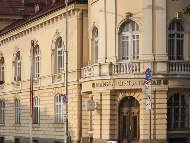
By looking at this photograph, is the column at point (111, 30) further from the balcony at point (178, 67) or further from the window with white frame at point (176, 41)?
the balcony at point (178, 67)

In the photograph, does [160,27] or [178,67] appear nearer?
[160,27]

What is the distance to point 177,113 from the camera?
46500 mm

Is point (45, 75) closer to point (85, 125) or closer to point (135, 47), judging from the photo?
point (85, 125)

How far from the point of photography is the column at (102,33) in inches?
1848

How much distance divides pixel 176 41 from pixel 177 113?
4515mm

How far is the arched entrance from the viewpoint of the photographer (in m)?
46.6

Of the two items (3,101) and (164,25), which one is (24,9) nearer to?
(3,101)

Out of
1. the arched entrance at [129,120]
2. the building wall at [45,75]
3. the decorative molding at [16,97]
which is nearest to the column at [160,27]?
the arched entrance at [129,120]

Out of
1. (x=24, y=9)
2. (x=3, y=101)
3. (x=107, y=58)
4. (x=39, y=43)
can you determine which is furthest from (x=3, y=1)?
(x=107, y=58)

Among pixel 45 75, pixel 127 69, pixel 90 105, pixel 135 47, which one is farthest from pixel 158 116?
pixel 45 75

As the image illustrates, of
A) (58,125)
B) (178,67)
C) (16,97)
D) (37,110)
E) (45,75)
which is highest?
(178,67)

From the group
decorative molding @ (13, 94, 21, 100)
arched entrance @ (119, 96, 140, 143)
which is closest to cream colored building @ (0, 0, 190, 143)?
arched entrance @ (119, 96, 140, 143)

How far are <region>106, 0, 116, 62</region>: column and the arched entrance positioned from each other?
2.91 metres

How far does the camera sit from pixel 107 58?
46.7m
